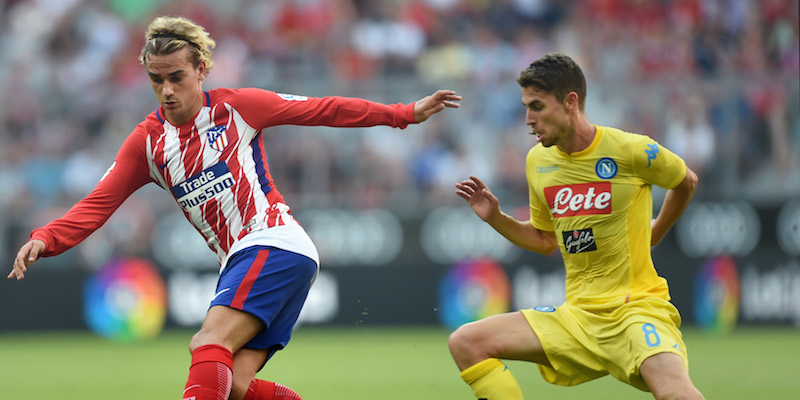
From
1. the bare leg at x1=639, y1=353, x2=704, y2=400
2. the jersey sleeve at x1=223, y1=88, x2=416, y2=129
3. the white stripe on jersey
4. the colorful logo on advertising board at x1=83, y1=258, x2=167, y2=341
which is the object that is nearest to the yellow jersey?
the bare leg at x1=639, y1=353, x2=704, y2=400

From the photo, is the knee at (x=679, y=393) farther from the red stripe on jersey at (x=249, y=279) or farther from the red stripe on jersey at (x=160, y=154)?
the red stripe on jersey at (x=160, y=154)

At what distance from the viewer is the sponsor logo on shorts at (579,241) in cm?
548

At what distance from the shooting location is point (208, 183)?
17.7 ft

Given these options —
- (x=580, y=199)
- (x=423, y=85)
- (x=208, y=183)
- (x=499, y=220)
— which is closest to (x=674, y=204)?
(x=580, y=199)

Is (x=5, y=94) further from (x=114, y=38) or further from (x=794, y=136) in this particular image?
(x=794, y=136)

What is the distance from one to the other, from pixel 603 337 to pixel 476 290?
307 inches

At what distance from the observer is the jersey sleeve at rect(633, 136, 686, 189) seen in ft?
17.8

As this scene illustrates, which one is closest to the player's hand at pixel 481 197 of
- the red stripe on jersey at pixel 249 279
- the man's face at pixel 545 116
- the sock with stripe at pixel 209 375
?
the man's face at pixel 545 116

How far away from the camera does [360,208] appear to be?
13.6 metres

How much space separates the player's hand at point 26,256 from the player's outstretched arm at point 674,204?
3.29 meters

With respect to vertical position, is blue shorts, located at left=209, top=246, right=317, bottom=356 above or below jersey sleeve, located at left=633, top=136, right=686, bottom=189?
below

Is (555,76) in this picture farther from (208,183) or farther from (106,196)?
(106,196)

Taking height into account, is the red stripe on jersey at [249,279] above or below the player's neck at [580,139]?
below

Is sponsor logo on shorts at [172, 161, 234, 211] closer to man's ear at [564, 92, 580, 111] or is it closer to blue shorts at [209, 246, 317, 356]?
blue shorts at [209, 246, 317, 356]
